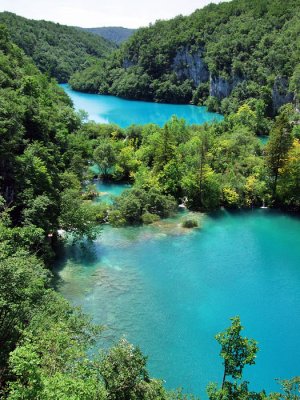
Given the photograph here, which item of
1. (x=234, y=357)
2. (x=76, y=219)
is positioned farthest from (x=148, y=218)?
(x=234, y=357)

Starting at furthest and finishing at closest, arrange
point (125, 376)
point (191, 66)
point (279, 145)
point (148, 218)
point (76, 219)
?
point (191, 66)
point (279, 145)
point (148, 218)
point (76, 219)
point (125, 376)

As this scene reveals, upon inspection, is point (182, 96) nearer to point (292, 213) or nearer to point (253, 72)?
point (253, 72)

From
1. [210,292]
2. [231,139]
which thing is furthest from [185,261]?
[231,139]

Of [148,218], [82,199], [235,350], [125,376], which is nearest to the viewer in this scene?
[125,376]

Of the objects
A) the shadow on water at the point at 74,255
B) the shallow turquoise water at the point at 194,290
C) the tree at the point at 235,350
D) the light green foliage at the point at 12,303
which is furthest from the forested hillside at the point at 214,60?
the light green foliage at the point at 12,303

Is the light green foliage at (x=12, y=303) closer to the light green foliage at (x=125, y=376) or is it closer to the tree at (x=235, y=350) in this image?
the light green foliage at (x=125, y=376)

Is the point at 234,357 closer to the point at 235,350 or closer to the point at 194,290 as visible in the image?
the point at 235,350
